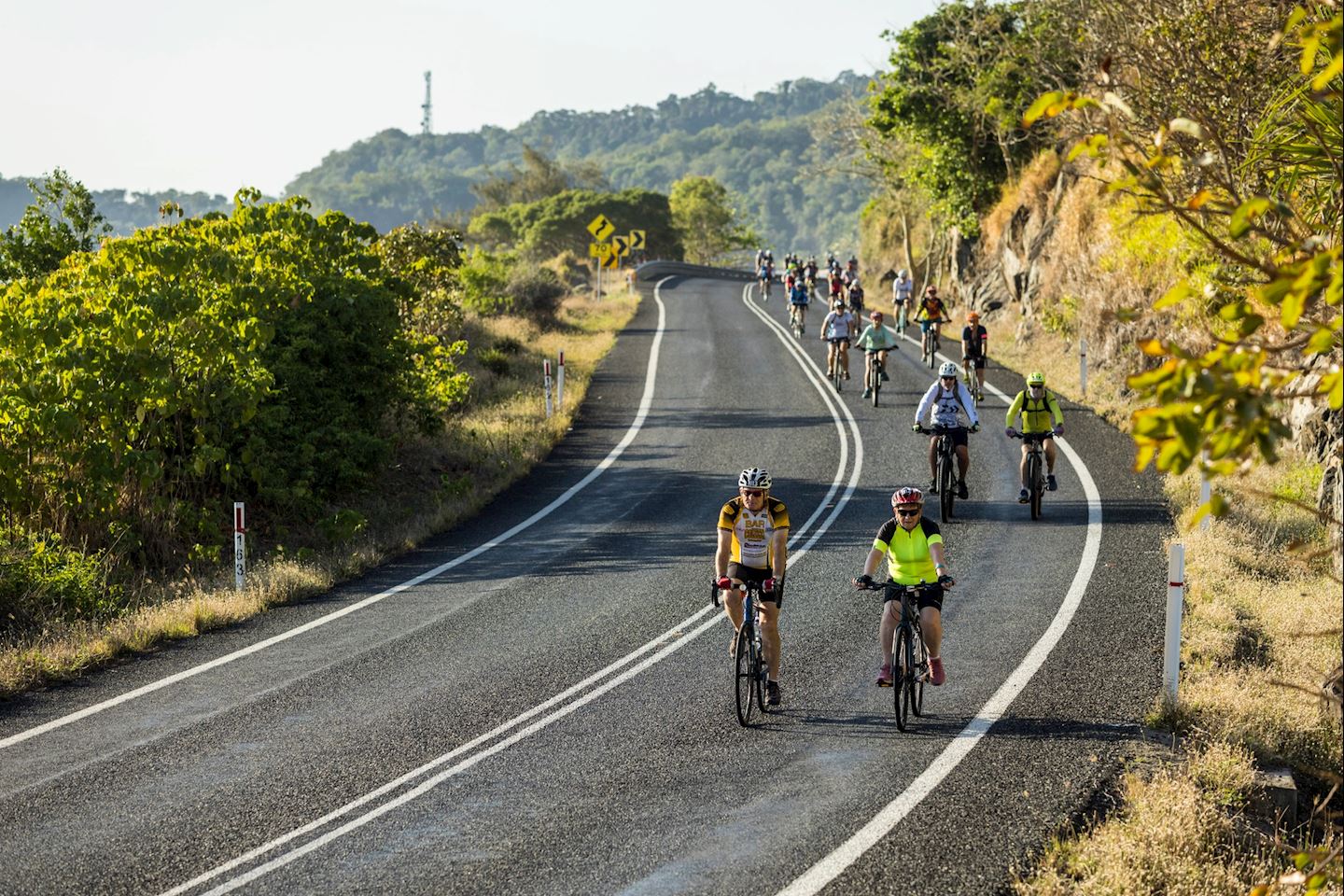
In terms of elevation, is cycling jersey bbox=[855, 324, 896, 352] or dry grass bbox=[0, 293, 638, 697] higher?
cycling jersey bbox=[855, 324, 896, 352]

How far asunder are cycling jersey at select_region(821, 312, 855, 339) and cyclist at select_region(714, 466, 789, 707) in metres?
18.6

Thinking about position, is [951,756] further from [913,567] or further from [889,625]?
[913,567]

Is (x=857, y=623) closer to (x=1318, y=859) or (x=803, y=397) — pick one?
(x=1318, y=859)

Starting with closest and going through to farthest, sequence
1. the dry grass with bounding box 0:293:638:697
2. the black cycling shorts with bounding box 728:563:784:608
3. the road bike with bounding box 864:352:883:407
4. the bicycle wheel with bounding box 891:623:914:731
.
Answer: the bicycle wheel with bounding box 891:623:914:731, the black cycling shorts with bounding box 728:563:784:608, the dry grass with bounding box 0:293:638:697, the road bike with bounding box 864:352:883:407

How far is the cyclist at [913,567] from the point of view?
10930mm

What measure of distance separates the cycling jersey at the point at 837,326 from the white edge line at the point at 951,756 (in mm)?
13303

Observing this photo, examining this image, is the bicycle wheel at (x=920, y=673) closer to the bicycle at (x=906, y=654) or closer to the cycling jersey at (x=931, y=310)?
the bicycle at (x=906, y=654)

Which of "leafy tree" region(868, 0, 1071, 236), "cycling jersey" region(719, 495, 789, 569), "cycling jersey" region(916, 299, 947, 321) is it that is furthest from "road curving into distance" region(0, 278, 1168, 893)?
"leafy tree" region(868, 0, 1071, 236)

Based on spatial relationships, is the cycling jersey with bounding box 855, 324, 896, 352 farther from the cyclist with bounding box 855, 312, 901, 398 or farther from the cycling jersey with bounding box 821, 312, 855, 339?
the cycling jersey with bounding box 821, 312, 855, 339

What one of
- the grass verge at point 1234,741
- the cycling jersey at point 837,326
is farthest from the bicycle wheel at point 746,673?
the cycling jersey at point 837,326

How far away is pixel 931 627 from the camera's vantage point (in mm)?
10969

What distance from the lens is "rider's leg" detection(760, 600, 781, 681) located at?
1117 cm

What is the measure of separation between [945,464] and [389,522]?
7.94 meters

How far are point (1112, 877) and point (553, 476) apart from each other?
16.2 m
